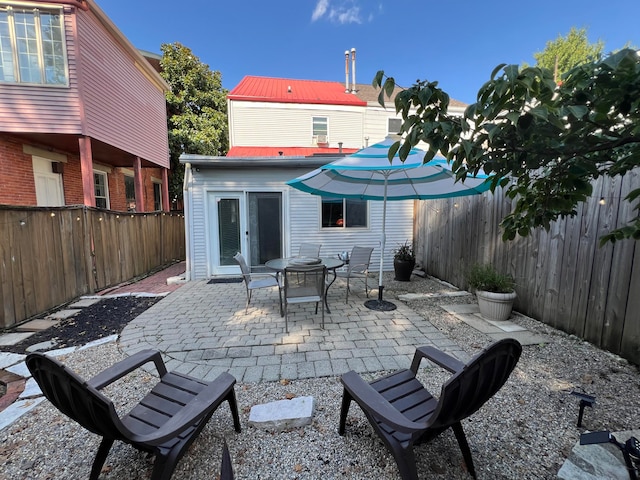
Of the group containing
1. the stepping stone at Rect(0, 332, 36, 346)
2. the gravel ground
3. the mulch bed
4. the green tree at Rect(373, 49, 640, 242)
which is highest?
the green tree at Rect(373, 49, 640, 242)

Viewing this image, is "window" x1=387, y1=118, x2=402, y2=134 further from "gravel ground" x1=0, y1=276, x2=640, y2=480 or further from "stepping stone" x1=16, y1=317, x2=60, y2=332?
"stepping stone" x1=16, y1=317, x2=60, y2=332

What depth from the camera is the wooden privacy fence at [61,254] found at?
3805mm

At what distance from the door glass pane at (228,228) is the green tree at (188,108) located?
9.08m

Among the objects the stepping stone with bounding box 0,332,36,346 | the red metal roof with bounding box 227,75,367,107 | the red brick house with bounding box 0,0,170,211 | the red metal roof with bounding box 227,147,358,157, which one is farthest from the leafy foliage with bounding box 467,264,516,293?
the red metal roof with bounding box 227,75,367,107

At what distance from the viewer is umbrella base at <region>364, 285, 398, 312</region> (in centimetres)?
441

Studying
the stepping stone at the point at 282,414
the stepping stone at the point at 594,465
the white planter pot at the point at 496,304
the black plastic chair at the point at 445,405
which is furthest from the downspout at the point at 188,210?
the stepping stone at the point at 594,465

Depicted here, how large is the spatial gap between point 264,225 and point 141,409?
5.38m

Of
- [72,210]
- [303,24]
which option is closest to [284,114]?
[303,24]

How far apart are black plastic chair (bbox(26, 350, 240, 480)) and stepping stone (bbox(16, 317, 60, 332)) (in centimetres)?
311

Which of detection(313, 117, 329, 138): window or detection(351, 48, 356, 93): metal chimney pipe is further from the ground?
detection(351, 48, 356, 93): metal chimney pipe

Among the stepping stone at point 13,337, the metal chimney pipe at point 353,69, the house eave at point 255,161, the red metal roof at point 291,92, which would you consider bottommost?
the stepping stone at point 13,337

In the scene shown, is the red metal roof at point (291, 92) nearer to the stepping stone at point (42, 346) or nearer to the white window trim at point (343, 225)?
the white window trim at point (343, 225)

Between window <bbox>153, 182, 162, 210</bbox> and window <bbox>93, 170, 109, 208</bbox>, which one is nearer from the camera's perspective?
window <bbox>93, 170, 109, 208</bbox>

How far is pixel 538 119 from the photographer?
1176 mm
